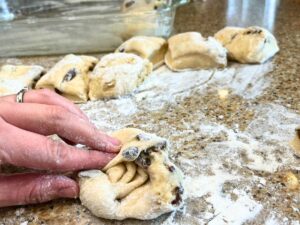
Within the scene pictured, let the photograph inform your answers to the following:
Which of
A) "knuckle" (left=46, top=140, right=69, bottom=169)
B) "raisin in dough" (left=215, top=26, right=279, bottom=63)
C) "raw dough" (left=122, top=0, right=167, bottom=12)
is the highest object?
"raw dough" (left=122, top=0, right=167, bottom=12)

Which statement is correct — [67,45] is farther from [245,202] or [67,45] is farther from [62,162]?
[245,202]

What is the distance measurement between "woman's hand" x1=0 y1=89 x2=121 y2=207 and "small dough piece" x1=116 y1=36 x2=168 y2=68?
50cm

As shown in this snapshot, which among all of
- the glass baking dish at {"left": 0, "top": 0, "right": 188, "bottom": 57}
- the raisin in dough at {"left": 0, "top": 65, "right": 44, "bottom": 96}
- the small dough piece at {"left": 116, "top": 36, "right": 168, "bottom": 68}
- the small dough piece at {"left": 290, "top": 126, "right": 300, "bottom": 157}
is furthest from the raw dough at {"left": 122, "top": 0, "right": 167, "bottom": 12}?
the small dough piece at {"left": 290, "top": 126, "right": 300, "bottom": 157}

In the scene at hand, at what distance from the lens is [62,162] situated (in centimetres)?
60

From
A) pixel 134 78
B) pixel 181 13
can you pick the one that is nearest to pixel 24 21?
pixel 134 78

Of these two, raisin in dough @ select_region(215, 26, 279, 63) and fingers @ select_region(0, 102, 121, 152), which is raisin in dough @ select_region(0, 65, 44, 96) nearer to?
fingers @ select_region(0, 102, 121, 152)

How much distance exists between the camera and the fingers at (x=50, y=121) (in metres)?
0.62

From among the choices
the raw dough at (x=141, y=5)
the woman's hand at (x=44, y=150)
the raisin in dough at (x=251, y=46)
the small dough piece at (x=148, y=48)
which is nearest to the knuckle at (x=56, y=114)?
the woman's hand at (x=44, y=150)

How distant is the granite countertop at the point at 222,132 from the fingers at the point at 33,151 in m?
0.08

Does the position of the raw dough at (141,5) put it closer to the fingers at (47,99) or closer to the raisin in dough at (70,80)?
the raisin in dough at (70,80)

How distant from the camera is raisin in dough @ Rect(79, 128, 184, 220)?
1.93 ft

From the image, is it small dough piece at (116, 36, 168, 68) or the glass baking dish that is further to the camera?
the glass baking dish

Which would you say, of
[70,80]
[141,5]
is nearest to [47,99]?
[70,80]

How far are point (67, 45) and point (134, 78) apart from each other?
38 centimetres
